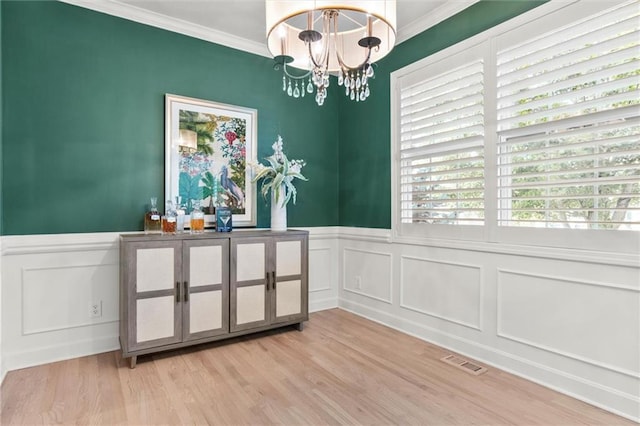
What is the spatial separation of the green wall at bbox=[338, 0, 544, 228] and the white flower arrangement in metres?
0.72

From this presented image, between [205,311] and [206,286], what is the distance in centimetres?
20

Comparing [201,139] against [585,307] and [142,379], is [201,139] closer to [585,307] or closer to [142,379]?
[142,379]

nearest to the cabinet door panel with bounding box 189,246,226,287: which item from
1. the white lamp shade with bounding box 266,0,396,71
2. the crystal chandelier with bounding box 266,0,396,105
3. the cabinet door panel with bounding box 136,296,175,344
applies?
the cabinet door panel with bounding box 136,296,175,344

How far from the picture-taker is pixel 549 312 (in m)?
2.34

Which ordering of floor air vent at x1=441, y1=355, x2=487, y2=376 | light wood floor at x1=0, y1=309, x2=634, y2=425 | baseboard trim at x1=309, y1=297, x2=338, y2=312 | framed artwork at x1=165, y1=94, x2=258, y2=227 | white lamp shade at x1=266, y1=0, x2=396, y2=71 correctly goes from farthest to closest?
1. baseboard trim at x1=309, y1=297, x2=338, y2=312
2. framed artwork at x1=165, y1=94, x2=258, y2=227
3. floor air vent at x1=441, y1=355, x2=487, y2=376
4. light wood floor at x1=0, y1=309, x2=634, y2=425
5. white lamp shade at x1=266, y1=0, x2=396, y2=71

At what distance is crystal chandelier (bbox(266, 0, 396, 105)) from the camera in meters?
1.59

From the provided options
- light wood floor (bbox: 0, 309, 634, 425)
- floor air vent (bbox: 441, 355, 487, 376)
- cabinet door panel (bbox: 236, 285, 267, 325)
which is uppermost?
cabinet door panel (bbox: 236, 285, 267, 325)

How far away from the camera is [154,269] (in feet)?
8.77

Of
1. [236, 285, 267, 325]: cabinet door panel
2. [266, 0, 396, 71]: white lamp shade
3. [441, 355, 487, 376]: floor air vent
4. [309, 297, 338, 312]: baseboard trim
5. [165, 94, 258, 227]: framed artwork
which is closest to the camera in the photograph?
[266, 0, 396, 71]: white lamp shade

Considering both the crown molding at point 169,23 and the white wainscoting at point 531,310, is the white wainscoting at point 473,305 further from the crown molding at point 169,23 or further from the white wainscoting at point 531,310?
the crown molding at point 169,23

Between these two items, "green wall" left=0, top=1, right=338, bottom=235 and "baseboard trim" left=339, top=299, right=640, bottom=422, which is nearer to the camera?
"baseboard trim" left=339, top=299, right=640, bottom=422

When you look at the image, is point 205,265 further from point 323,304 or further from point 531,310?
point 531,310

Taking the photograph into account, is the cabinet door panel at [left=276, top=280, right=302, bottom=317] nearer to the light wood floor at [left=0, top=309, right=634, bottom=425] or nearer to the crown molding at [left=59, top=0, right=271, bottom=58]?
the light wood floor at [left=0, top=309, right=634, bottom=425]

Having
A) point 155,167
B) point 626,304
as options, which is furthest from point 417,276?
point 155,167
